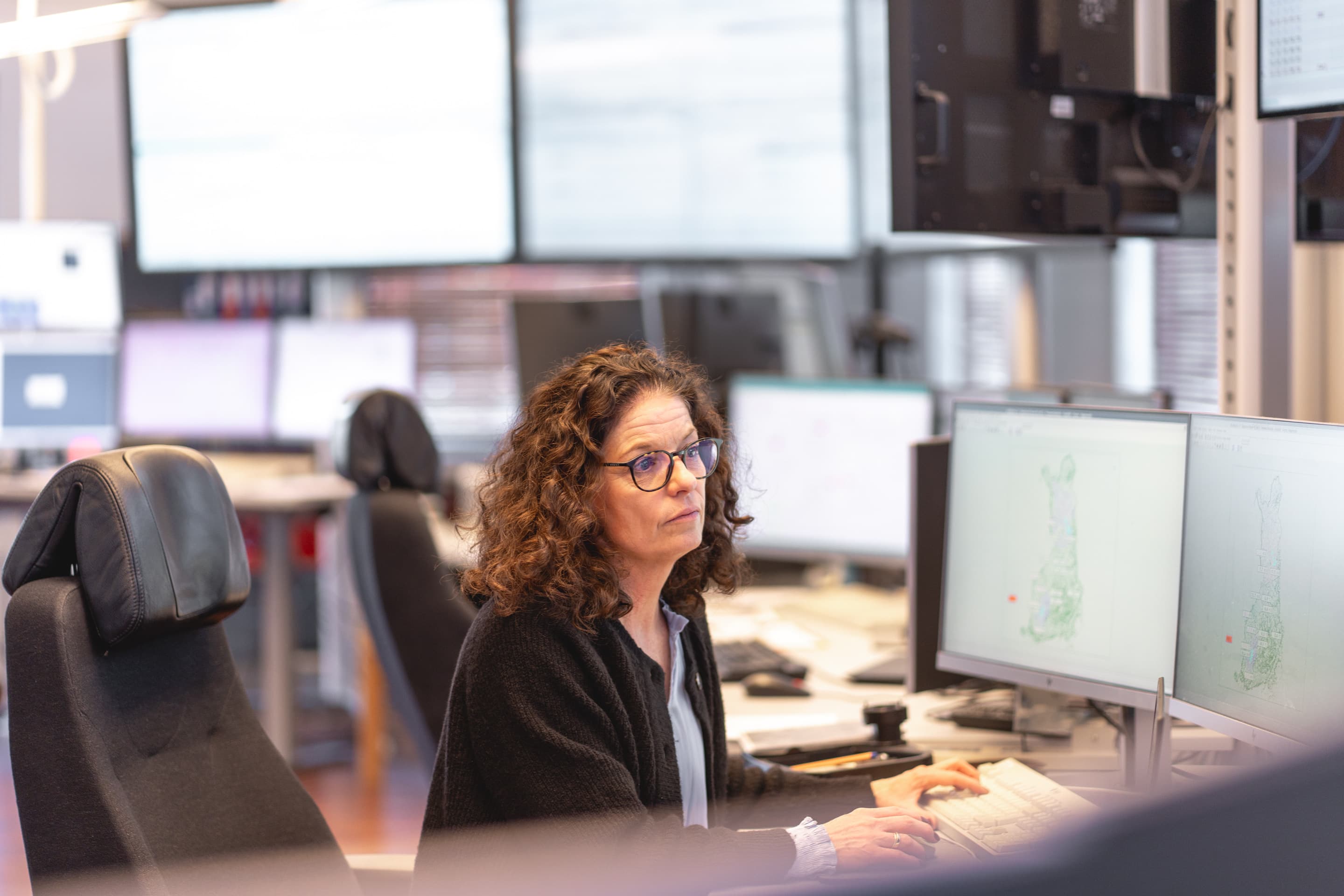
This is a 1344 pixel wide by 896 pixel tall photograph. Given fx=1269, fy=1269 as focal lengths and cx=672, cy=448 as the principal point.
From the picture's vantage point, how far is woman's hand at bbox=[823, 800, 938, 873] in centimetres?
124

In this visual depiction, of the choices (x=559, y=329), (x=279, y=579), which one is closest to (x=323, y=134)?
(x=559, y=329)

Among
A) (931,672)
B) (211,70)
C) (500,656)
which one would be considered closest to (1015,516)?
(931,672)

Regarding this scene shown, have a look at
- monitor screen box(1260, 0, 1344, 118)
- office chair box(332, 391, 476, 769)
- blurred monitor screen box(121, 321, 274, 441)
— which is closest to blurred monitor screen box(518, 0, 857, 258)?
blurred monitor screen box(121, 321, 274, 441)

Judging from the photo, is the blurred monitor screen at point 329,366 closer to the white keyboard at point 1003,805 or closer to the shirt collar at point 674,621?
the shirt collar at point 674,621

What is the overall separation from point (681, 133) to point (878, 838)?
10.6 ft

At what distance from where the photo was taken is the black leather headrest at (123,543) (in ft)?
4.06

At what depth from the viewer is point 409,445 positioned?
223 cm

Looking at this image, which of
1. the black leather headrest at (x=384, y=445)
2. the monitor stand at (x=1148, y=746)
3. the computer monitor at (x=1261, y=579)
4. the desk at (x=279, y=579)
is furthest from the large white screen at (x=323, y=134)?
the computer monitor at (x=1261, y=579)

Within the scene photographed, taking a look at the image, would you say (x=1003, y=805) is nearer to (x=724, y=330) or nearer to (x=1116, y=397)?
(x=1116, y=397)

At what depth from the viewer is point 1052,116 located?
1795 millimetres

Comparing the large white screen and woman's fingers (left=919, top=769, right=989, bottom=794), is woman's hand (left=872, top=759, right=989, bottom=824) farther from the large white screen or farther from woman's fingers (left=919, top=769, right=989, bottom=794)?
the large white screen

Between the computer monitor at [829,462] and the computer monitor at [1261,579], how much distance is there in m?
0.99

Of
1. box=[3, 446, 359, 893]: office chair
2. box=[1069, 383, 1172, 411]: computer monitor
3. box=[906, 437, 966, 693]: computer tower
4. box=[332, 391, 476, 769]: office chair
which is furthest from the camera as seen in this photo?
box=[332, 391, 476, 769]: office chair

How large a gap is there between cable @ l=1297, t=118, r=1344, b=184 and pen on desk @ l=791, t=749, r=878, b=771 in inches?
37.4
